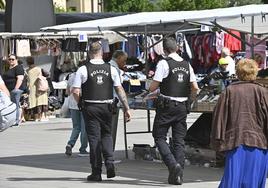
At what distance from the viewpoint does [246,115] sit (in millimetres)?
7887

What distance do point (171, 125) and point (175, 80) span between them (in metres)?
0.58

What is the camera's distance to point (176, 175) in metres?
10.5

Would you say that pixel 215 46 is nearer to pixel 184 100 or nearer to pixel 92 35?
pixel 92 35

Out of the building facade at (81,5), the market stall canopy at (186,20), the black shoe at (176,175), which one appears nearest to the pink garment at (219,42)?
the market stall canopy at (186,20)

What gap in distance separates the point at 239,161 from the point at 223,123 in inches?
15.2

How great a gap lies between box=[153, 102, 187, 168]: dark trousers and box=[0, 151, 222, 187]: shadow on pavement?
0.39 meters

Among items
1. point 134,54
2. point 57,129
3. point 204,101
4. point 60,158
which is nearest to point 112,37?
point 134,54

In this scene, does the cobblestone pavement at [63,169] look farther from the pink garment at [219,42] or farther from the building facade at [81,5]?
the building facade at [81,5]

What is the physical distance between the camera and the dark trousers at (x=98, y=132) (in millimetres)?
10852

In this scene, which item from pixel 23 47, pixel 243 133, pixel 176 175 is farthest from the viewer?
pixel 23 47

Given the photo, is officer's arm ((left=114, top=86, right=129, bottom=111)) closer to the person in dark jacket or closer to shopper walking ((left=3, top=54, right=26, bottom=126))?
the person in dark jacket

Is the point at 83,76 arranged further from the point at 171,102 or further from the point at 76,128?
the point at 76,128

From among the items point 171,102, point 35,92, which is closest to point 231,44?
point 35,92

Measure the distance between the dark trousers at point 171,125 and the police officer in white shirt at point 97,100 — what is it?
50 cm
